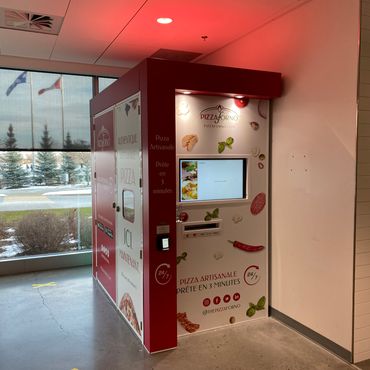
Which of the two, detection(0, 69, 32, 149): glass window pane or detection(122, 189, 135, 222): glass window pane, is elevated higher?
detection(0, 69, 32, 149): glass window pane

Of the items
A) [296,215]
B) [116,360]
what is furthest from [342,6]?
[116,360]

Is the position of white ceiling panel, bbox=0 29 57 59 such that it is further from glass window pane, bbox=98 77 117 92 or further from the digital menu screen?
the digital menu screen

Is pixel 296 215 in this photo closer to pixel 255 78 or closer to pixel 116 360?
pixel 255 78

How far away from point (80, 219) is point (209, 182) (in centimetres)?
306

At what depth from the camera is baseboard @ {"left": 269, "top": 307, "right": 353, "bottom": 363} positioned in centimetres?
309

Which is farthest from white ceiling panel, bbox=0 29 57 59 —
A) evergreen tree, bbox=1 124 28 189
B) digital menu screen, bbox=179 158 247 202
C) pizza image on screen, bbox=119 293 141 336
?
pizza image on screen, bbox=119 293 141 336

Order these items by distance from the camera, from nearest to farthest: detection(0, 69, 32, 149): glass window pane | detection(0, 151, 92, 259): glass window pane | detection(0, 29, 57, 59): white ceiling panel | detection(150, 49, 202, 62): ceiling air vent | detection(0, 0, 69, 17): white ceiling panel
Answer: detection(0, 0, 69, 17): white ceiling panel < detection(0, 29, 57, 59): white ceiling panel < detection(150, 49, 202, 62): ceiling air vent < detection(0, 69, 32, 149): glass window pane < detection(0, 151, 92, 259): glass window pane

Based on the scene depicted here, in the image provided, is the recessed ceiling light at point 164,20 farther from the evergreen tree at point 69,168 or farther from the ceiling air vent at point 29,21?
the evergreen tree at point 69,168

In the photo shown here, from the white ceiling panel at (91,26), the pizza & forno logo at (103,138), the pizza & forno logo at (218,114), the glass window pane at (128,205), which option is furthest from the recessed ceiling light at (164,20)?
the glass window pane at (128,205)

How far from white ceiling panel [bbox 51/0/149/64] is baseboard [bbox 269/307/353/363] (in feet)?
10.4

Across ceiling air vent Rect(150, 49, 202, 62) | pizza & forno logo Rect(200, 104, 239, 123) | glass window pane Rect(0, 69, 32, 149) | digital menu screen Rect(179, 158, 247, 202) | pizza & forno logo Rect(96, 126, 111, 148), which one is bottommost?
digital menu screen Rect(179, 158, 247, 202)

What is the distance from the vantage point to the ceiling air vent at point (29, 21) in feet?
12.2

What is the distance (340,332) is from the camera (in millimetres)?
3133

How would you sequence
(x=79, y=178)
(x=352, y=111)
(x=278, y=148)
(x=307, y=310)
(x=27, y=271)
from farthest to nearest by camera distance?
(x=79, y=178) → (x=27, y=271) → (x=278, y=148) → (x=307, y=310) → (x=352, y=111)
